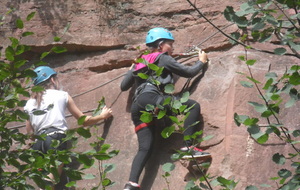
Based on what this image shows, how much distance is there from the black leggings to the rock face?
26cm

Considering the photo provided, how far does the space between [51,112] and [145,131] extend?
1.02 m

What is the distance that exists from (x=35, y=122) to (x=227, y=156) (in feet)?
6.73

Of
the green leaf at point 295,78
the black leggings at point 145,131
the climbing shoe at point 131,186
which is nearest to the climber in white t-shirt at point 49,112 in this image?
the black leggings at point 145,131

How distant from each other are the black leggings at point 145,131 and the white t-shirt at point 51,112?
2.56ft

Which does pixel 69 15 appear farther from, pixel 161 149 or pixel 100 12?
pixel 161 149

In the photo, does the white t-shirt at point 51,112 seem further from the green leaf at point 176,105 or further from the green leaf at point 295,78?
the green leaf at point 295,78

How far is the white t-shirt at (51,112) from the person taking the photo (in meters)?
7.25

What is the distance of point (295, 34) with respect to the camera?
4492mm

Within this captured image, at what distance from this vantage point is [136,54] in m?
8.46

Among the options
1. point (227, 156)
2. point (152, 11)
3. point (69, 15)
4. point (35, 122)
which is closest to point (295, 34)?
point (227, 156)

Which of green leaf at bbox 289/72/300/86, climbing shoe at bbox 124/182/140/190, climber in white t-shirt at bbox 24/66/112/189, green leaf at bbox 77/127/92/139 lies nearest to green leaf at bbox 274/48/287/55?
green leaf at bbox 289/72/300/86

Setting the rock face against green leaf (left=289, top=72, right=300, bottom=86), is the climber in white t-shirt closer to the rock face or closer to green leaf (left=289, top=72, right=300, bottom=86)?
the rock face

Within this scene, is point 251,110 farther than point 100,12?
No

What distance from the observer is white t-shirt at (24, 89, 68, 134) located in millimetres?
7250
